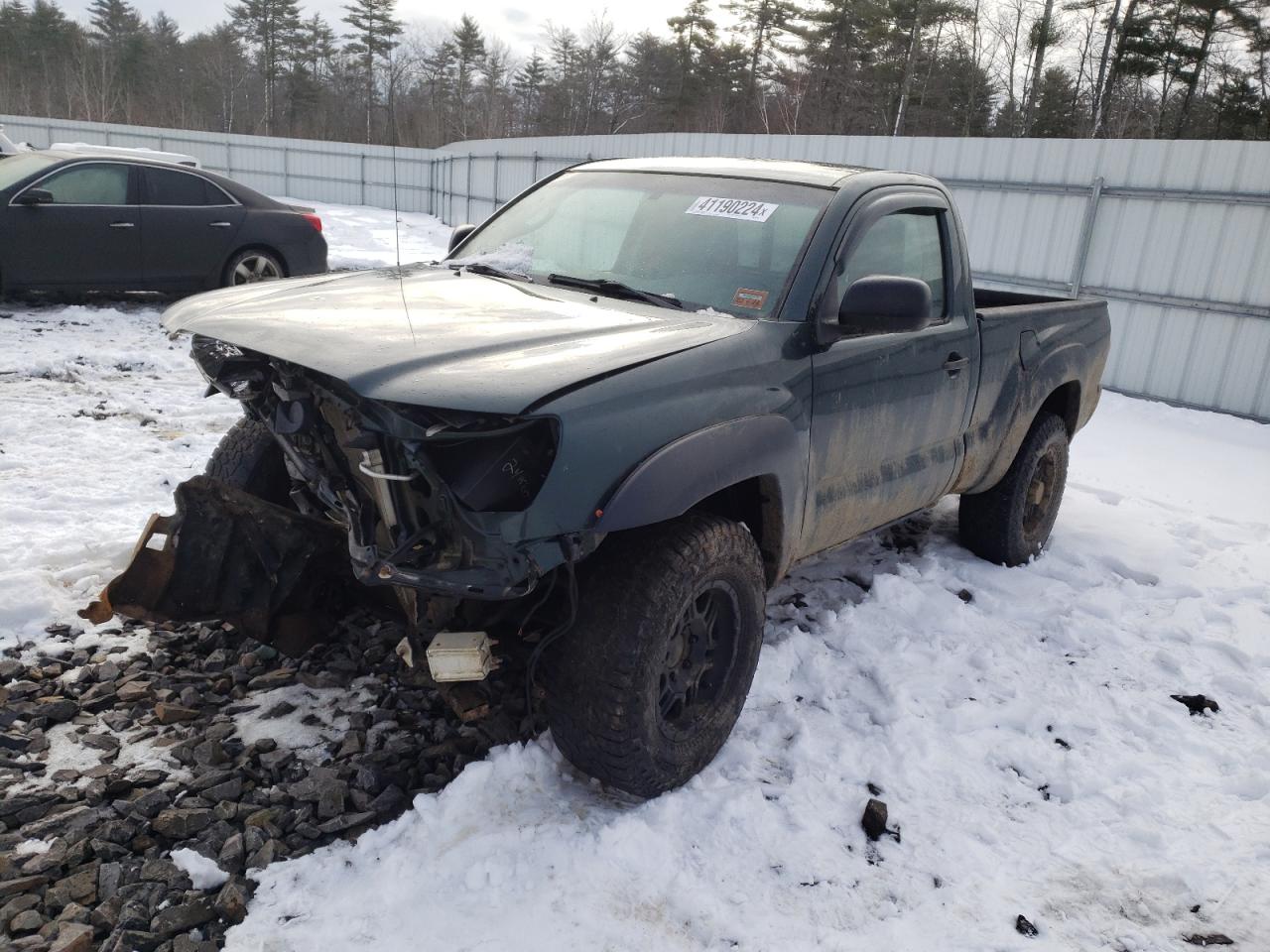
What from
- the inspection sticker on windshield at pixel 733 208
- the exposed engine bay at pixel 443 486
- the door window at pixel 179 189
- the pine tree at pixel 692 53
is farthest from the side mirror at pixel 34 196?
the pine tree at pixel 692 53

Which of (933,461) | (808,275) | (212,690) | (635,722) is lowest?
(212,690)

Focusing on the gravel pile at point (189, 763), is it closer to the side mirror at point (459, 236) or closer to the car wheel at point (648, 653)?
the car wheel at point (648, 653)

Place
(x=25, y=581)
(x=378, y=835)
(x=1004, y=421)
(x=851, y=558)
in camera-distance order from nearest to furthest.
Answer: (x=378, y=835) → (x=25, y=581) → (x=1004, y=421) → (x=851, y=558)

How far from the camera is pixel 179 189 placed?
980cm

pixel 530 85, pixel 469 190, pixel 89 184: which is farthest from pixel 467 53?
pixel 89 184

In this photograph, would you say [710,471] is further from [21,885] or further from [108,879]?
[21,885]

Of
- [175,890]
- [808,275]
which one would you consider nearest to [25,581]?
[175,890]

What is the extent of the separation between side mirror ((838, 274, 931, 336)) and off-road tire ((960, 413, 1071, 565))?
211 cm

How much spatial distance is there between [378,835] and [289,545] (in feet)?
3.34

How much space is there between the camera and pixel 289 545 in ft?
10.3

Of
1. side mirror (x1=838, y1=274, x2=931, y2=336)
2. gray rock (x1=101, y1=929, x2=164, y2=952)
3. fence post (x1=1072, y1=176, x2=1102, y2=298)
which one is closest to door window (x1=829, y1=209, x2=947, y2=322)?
side mirror (x1=838, y1=274, x2=931, y2=336)

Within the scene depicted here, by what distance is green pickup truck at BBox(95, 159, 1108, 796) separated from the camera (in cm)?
234

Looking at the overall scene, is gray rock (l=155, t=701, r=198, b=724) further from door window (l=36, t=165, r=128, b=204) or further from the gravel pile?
door window (l=36, t=165, r=128, b=204)

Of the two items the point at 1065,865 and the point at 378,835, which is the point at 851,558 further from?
the point at 378,835
